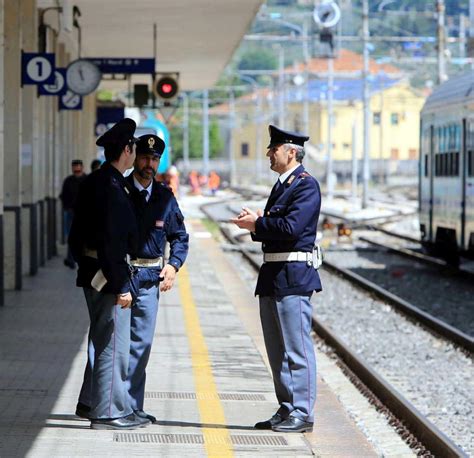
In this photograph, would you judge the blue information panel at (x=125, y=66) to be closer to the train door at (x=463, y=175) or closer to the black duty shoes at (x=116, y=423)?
the train door at (x=463, y=175)

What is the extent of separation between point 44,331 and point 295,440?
5814 millimetres

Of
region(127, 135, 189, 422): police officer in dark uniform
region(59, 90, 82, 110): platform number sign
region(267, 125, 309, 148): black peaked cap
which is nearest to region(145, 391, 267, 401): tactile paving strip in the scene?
region(127, 135, 189, 422): police officer in dark uniform

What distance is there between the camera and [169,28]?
2639cm

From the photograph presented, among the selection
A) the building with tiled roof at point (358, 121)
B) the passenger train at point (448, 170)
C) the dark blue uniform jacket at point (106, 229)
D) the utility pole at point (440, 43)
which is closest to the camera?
the dark blue uniform jacket at point (106, 229)

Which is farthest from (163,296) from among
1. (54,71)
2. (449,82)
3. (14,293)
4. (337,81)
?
(337,81)

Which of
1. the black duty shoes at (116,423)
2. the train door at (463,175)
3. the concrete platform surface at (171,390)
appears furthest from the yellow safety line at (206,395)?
the train door at (463,175)

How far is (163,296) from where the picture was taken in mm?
18344

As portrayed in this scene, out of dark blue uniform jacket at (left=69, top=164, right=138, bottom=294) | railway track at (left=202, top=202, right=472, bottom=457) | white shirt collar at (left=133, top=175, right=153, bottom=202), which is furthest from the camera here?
railway track at (left=202, top=202, right=472, bottom=457)

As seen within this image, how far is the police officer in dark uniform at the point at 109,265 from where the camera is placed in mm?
8352

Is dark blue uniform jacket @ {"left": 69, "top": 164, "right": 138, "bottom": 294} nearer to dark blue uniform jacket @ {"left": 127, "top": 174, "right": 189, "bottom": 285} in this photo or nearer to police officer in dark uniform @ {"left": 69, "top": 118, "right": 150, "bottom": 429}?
police officer in dark uniform @ {"left": 69, "top": 118, "right": 150, "bottom": 429}

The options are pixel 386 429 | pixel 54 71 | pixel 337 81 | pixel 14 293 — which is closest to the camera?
pixel 386 429

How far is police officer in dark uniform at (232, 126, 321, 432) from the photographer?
28.2 ft

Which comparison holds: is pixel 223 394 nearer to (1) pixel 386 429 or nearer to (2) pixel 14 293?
(1) pixel 386 429

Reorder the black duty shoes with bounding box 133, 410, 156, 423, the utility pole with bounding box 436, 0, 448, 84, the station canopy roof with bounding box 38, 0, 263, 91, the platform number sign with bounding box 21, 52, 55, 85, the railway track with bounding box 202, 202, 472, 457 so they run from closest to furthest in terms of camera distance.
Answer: the black duty shoes with bounding box 133, 410, 156, 423
the railway track with bounding box 202, 202, 472, 457
the platform number sign with bounding box 21, 52, 55, 85
the station canopy roof with bounding box 38, 0, 263, 91
the utility pole with bounding box 436, 0, 448, 84
